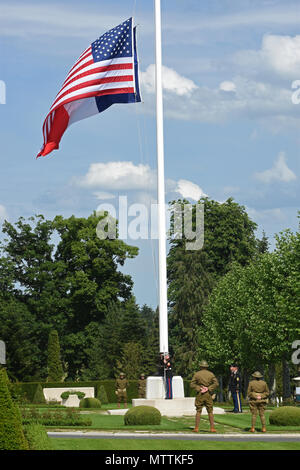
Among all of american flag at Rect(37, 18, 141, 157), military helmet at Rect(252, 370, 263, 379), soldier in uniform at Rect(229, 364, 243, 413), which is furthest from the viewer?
soldier in uniform at Rect(229, 364, 243, 413)

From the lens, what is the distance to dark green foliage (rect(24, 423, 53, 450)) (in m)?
16.9

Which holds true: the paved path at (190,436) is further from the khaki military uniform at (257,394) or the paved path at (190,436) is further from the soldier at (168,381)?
the soldier at (168,381)

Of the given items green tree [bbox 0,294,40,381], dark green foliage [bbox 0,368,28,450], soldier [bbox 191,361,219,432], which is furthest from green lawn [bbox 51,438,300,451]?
green tree [bbox 0,294,40,381]

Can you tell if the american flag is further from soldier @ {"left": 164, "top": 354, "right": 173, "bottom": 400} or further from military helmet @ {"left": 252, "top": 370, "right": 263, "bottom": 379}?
military helmet @ {"left": 252, "top": 370, "right": 263, "bottom": 379}

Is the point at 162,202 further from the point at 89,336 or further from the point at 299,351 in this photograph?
the point at 89,336

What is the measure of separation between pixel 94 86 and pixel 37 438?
1507 centimetres

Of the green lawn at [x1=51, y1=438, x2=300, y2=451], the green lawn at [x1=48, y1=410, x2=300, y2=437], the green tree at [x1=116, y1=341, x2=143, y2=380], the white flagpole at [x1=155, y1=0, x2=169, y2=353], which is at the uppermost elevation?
the white flagpole at [x1=155, y1=0, x2=169, y2=353]

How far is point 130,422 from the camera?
86.1ft

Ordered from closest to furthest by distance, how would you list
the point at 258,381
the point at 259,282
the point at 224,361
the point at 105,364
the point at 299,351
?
the point at 258,381
the point at 299,351
the point at 259,282
the point at 224,361
the point at 105,364

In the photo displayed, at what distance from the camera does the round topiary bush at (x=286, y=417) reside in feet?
84.8

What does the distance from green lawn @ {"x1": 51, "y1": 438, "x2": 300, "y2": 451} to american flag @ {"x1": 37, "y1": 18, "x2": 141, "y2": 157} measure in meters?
12.7

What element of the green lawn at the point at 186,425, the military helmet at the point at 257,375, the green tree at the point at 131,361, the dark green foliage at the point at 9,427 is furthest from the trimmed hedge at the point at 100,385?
the dark green foliage at the point at 9,427
